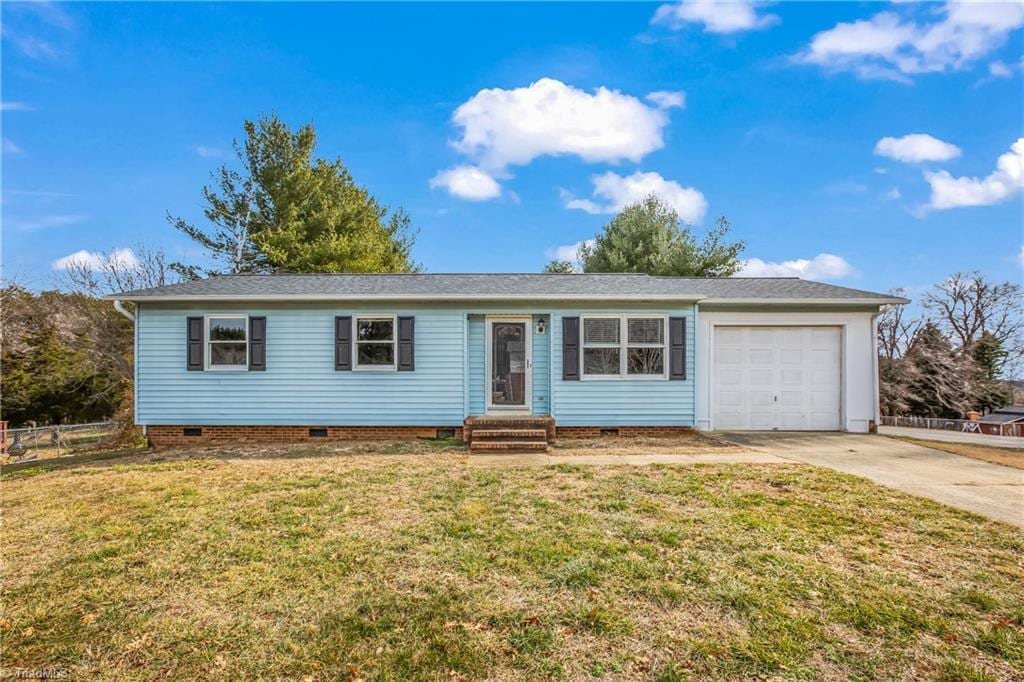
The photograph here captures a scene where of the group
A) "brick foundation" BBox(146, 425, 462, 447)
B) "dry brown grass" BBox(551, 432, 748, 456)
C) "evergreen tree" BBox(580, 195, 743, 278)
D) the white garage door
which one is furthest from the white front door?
"evergreen tree" BBox(580, 195, 743, 278)

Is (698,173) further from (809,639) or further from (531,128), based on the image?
(809,639)

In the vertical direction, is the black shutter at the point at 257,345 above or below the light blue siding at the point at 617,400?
above

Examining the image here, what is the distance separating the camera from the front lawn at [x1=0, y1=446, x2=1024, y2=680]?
260cm

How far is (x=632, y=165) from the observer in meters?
22.3

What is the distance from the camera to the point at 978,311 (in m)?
17.5

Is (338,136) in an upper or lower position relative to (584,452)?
upper

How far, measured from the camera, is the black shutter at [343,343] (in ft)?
31.3

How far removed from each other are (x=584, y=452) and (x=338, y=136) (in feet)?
58.7

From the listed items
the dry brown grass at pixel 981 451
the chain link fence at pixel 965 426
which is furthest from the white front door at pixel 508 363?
the chain link fence at pixel 965 426

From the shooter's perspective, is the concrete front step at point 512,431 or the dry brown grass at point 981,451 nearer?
the dry brown grass at point 981,451

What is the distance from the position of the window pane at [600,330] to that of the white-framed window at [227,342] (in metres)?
6.91

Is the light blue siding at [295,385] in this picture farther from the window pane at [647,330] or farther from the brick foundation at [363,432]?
the window pane at [647,330]

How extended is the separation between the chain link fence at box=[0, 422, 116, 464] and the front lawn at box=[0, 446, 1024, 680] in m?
8.76

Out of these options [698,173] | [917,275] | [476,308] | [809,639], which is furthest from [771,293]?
[917,275]
